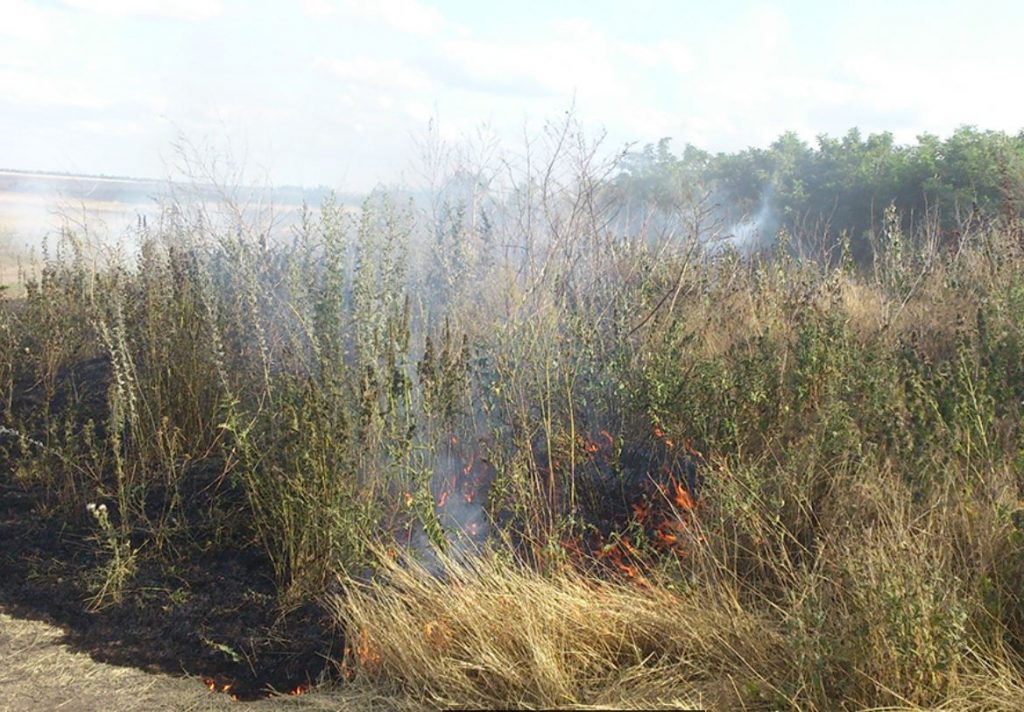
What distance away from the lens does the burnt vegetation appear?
117 inches

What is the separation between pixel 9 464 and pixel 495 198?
3956mm

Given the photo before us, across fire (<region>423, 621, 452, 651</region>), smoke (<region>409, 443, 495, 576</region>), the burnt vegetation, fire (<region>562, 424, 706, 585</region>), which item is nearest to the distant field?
the burnt vegetation

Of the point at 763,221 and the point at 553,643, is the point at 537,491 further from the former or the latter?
the point at 763,221

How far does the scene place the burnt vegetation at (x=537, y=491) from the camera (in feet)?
9.76

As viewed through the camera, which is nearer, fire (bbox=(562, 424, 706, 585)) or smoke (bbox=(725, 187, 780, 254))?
fire (bbox=(562, 424, 706, 585))

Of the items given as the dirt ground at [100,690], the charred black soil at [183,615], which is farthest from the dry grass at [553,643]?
the charred black soil at [183,615]

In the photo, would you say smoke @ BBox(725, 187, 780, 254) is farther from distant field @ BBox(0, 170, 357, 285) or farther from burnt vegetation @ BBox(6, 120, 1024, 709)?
burnt vegetation @ BBox(6, 120, 1024, 709)

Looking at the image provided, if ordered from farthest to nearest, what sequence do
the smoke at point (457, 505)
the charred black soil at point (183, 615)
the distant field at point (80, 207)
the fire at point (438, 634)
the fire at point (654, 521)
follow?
the distant field at point (80, 207), the smoke at point (457, 505), the fire at point (654, 521), the charred black soil at point (183, 615), the fire at point (438, 634)

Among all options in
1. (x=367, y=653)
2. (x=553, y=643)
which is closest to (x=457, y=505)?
(x=367, y=653)

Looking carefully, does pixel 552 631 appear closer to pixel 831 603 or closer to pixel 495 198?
pixel 831 603

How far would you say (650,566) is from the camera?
3.73 m

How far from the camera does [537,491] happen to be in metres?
4.39

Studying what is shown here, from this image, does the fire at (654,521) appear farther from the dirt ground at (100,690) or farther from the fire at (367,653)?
the dirt ground at (100,690)

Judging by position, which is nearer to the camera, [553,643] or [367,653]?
[553,643]
